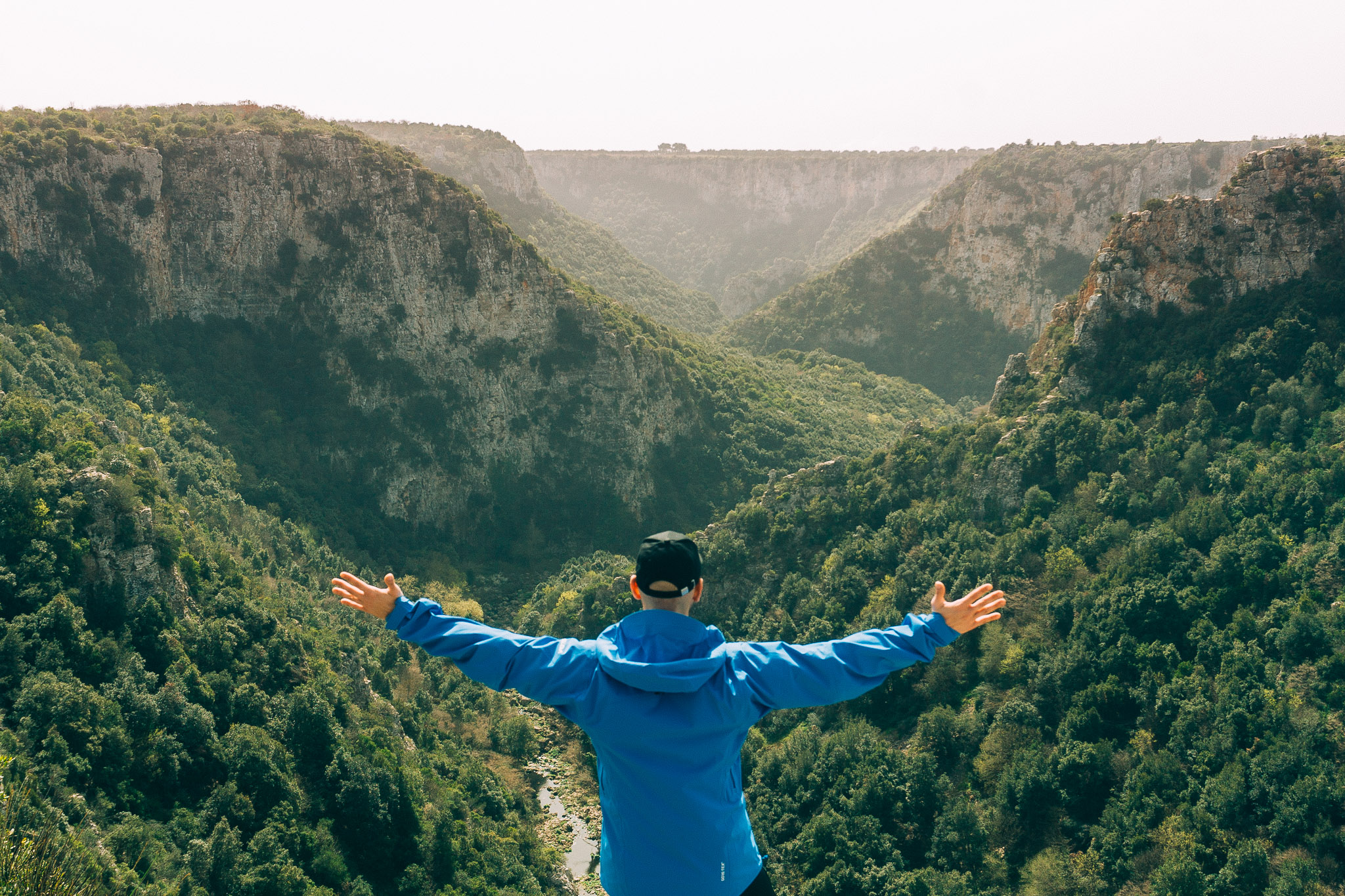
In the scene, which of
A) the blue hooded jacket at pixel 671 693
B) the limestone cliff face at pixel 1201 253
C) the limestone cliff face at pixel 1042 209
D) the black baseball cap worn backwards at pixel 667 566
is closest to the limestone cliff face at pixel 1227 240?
the limestone cliff face at pixel 1201 253

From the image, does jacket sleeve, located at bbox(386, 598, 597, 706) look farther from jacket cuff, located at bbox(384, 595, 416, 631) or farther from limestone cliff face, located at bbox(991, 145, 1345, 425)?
limestone cliff face, located at bbox(991, 145, 1345, 425)

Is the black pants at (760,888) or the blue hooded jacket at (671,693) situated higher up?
the blue hooded jacket at (671,693)

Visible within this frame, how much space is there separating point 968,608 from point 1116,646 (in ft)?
120

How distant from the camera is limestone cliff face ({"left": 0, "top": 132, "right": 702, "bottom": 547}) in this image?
64.2m

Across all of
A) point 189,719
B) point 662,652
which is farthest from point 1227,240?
point 189,719

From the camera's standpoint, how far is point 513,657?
6.33m

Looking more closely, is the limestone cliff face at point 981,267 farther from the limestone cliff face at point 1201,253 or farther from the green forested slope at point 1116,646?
the green forested slope at point 1116,646

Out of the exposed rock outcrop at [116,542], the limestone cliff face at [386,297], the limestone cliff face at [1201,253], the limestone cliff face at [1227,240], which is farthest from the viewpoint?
the limestone cliff face at [386,297]

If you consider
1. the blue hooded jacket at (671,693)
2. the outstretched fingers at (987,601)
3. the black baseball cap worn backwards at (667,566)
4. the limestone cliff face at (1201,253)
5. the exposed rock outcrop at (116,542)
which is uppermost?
Answer: the limestone cliff face at (1201,253)

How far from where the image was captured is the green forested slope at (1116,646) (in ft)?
103

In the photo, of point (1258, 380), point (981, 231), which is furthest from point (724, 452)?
point (981, 231)

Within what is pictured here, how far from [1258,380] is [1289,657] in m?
15.8

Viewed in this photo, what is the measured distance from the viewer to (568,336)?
82.3 metres

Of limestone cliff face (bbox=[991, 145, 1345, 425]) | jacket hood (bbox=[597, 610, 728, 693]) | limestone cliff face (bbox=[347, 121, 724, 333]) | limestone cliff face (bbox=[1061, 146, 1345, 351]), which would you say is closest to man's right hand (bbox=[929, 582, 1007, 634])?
jacket hood (bbox=[597, 610, 728, 693])
